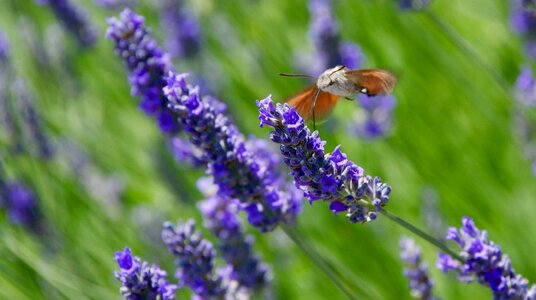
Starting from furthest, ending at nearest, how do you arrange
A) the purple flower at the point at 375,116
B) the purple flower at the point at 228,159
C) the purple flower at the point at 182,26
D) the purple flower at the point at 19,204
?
the purple flower at the point at 182,26 < the purple flower at the point at 375,116 < the purple flower at the point at 19,204 < the purple flower at the point at 228,159

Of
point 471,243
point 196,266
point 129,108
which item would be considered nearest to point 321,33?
point 196,266

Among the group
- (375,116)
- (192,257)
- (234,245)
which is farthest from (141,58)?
(375,116)

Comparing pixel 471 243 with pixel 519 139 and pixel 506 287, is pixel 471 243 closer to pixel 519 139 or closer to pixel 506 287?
pixel 506 287

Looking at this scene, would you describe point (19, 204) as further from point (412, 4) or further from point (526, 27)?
point (526, 27)

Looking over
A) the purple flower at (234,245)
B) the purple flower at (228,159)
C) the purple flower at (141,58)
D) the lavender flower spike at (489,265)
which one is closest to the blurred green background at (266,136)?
the purple flower at (234,245)

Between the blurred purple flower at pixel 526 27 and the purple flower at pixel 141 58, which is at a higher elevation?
the blurred purple flower at pixel 526 27

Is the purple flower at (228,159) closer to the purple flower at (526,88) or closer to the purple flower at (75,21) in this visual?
the purple flower at (526,88)

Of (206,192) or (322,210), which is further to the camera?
(322,210)
